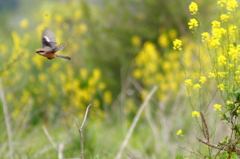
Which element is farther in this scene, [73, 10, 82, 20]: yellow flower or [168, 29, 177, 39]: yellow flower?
[168, 29, 177, 39]: yellow flower

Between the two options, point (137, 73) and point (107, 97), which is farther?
point (107, 97)

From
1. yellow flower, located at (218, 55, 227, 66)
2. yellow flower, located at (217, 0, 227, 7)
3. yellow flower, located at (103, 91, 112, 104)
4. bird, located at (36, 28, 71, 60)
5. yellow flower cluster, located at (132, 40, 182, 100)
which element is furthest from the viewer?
yellow flower, located at (103, 91, 112, 104)

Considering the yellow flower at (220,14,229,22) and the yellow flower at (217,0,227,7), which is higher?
the yellow flower at (217,0,227,7)

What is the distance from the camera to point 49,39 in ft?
7.80

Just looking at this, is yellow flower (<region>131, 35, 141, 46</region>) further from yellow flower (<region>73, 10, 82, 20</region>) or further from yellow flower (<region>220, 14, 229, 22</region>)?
yellow flower (<region>220, 14, 229, 22</region>)

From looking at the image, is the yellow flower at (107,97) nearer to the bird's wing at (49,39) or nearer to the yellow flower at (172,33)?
the yellow flower at (172,33)

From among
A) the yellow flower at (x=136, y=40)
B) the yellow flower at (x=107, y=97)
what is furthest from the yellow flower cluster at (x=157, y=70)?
the yellow flower at (x=107, y=97)

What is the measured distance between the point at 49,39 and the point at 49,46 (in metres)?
0.06

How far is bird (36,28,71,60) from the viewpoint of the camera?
2227 millimetres

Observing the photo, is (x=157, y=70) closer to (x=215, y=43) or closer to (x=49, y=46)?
(x=49, y=46)

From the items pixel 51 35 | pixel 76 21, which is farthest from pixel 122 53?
pixel 51 35

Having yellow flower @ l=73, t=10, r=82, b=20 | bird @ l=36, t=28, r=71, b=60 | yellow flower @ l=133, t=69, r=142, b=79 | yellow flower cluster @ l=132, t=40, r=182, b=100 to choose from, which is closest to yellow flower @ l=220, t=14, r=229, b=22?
bird @ l=36, t=28, r=71, b=60

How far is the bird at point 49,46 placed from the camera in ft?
7.31

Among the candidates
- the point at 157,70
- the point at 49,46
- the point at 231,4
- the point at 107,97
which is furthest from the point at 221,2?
the point at 107,97
